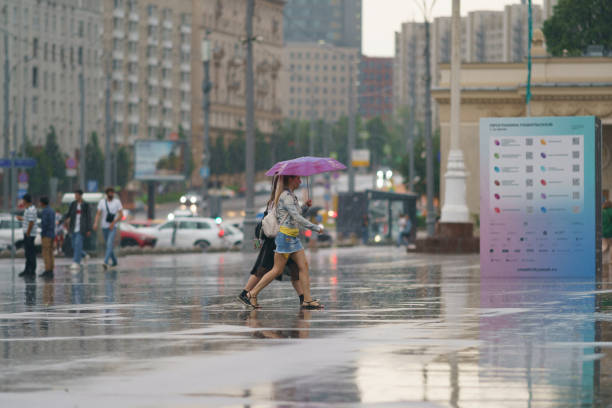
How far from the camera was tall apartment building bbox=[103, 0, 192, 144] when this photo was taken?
163875 millimetres

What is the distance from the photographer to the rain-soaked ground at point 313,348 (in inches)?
400

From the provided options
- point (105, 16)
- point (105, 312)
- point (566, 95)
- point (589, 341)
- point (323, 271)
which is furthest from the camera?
point (105, 16)

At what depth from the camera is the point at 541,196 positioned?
25.7 metres

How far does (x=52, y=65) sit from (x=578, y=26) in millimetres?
69142

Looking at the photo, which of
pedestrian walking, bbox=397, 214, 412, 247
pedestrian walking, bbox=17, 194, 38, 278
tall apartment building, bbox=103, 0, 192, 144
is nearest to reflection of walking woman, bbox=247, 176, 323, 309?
pedestrian walking, bbox=17, 194, 38, 278

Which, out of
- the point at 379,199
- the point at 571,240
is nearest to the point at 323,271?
the point at 571,240

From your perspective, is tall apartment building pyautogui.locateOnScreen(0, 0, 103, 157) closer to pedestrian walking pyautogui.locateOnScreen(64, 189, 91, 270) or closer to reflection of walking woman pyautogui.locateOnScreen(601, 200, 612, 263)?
pedestrian walking pyautogui.locateOnScreen(64, 189, 91, 270)

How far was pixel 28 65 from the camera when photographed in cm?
13025

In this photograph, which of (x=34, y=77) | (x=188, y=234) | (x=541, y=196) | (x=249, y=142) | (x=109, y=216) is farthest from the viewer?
(x=34, y=77)

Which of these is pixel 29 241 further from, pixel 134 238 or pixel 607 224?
pixel 134 238

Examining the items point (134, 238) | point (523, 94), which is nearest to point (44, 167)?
point (134, 238)

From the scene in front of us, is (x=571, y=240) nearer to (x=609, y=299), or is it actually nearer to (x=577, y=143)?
(x=577, y=143)

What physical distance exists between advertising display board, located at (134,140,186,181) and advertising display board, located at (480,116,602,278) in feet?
206

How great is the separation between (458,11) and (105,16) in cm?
12285
